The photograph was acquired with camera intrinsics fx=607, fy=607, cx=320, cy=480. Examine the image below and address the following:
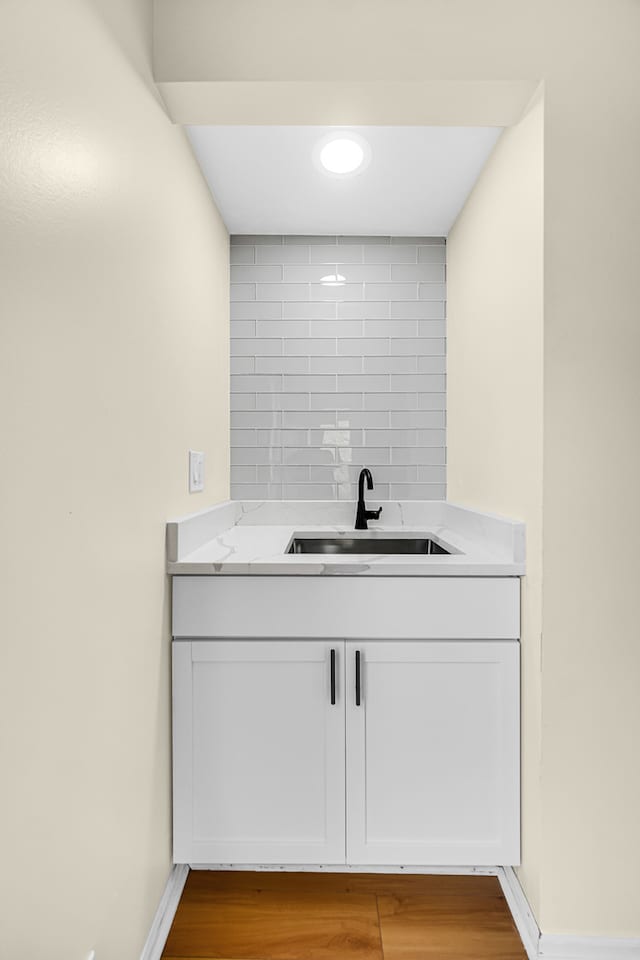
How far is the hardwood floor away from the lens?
4.81 feet

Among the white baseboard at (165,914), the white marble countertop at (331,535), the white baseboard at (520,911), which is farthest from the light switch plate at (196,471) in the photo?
the white baseboard at (520,911)

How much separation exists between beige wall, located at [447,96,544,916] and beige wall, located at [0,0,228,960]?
94 centimetres

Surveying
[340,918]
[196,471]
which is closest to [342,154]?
[196,471]

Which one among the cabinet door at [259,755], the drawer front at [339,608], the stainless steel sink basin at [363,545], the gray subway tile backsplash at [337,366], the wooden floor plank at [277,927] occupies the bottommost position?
the wooden floor plank at [277,927]

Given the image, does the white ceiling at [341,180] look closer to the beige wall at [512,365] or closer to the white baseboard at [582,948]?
the beige wall at [512,365]

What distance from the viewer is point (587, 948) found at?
1435 millimetres

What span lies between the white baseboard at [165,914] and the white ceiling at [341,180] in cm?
213

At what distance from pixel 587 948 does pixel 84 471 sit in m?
1.58

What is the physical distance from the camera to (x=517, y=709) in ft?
5.31

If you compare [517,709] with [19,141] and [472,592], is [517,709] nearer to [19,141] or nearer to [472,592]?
[472,592]

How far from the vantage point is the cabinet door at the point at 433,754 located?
162cm

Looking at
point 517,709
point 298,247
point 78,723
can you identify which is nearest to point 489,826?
point 517,709

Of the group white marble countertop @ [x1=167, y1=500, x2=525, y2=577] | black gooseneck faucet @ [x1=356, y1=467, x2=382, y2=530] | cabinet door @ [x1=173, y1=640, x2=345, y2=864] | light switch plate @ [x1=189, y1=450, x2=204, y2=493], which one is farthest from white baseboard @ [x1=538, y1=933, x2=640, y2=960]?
light switch plate @ [x1=189, y1=450, x2=204, y2=493]

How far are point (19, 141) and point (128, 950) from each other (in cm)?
153
